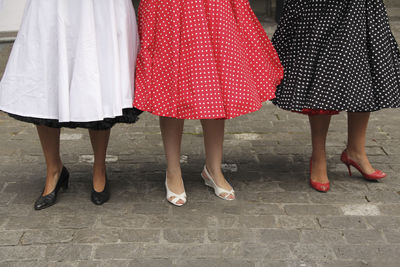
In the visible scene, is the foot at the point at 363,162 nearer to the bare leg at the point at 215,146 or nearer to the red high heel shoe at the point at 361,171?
the red high heel shoe at the point at 361,171

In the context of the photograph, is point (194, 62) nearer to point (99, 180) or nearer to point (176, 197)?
point (176, 197)

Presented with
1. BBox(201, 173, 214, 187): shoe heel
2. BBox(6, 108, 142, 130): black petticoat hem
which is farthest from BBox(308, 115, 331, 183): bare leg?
BBox(6, 108, 142, 130): black petticoat hem

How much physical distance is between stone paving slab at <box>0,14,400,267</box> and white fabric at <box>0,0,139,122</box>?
597 millimetres

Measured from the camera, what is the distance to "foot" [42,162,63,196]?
314 centimetres

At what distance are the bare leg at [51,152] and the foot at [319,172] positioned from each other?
152 centimetres

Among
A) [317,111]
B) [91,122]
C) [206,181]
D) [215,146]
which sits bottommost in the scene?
[206,181]

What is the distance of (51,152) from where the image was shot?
314cm

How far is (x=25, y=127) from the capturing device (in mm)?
4473

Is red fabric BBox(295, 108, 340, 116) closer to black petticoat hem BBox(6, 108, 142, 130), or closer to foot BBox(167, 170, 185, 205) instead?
foot BBox(167, 170, 185, 205)

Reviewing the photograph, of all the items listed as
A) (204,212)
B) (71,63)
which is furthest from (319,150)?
(71,63)

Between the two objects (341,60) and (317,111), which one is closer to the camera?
(341,60)

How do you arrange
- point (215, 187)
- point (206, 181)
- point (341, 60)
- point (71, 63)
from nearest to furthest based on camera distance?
point (71, 63) → point (341, 60) → point (215, 187) → point (206, 181)

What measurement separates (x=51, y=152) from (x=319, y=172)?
1589 mm

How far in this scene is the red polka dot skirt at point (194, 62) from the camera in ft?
9.00
